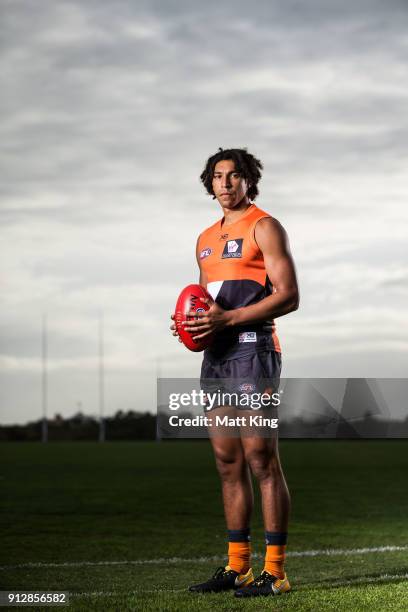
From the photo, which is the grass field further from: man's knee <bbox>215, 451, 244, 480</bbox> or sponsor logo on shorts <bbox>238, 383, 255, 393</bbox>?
sponsor logo on shorts <bbox>238, 383, 255, 393</bbox>

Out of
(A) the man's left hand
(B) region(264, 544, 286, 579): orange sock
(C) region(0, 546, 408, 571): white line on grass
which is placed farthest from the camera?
(C) region(0, 546, 408, 571): white line on grass

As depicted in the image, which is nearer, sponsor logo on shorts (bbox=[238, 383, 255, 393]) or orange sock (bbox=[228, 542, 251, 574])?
sponsor logo on shorts (bbox=[238, 383, 255, 393])

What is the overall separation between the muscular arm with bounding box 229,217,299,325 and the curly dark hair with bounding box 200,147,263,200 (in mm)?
384

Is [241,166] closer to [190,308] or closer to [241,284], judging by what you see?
[241,284]

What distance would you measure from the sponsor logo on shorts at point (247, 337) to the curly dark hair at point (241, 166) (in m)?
0.82

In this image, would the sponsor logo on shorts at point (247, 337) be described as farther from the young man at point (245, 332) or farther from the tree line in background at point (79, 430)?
the tree line in background at point (79, 430)

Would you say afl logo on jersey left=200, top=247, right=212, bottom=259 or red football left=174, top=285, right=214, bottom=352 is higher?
afl logo on jersey left=200, top=247, right=212, bottom=259

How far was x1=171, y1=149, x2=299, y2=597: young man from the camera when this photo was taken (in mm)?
5324

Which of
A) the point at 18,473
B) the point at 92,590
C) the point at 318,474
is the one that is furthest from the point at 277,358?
the point at 18,473

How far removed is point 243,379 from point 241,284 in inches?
20.7

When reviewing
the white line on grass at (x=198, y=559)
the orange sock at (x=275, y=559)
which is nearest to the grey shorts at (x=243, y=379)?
the orange sock at (x=275, y=559)

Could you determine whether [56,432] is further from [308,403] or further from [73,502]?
[308,403]

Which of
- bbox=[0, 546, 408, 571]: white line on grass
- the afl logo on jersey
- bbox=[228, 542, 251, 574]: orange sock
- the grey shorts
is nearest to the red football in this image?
the grey shorts

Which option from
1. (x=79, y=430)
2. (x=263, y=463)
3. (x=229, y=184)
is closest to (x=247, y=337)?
(x=263, y=463)
